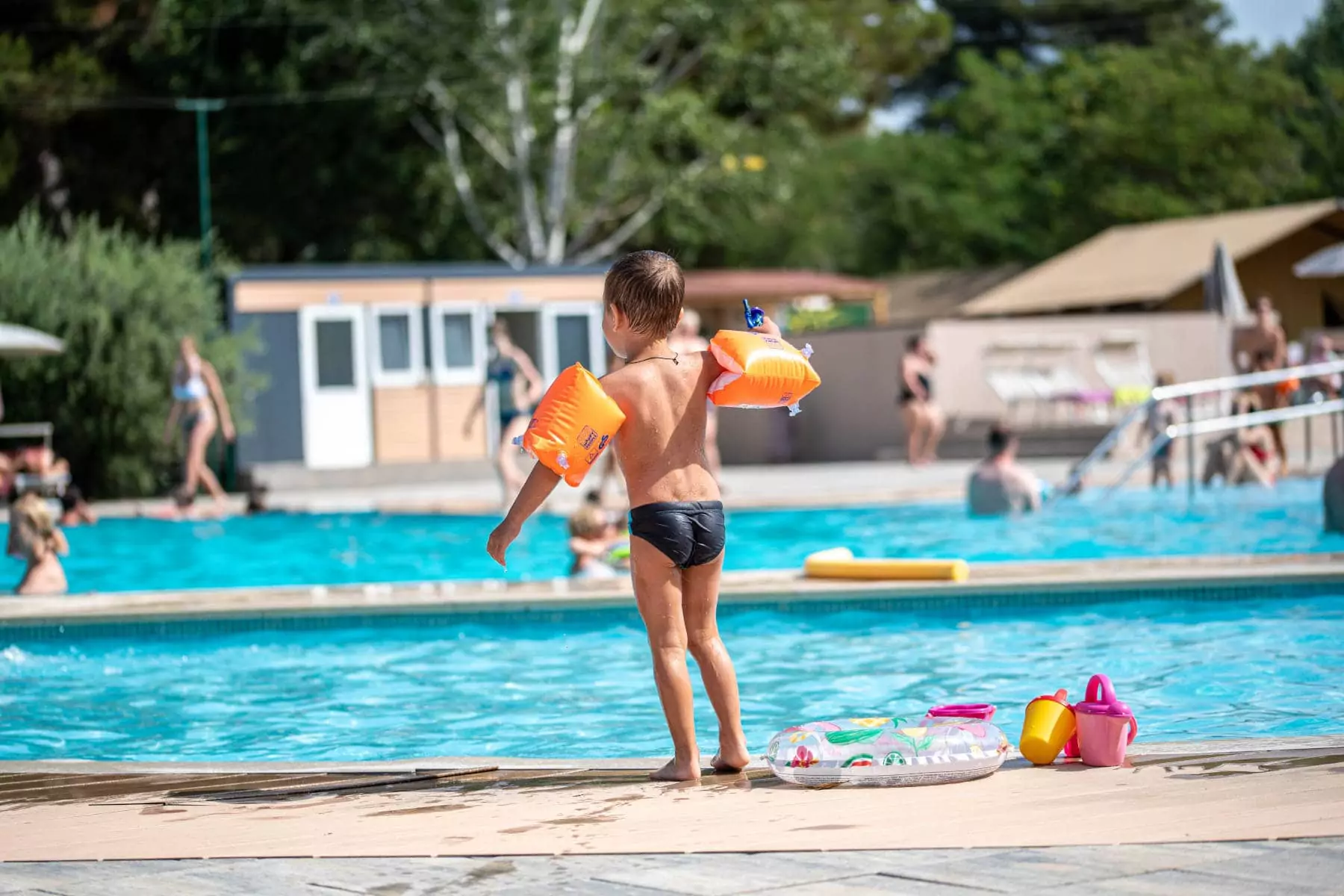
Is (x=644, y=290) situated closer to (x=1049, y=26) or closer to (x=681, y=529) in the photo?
(x=681, y=529)

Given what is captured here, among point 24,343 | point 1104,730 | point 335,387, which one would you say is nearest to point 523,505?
point 1104,730

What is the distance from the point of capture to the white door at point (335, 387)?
22.3 meters

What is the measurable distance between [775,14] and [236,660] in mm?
28243

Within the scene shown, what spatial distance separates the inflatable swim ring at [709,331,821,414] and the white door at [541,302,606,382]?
727 inches

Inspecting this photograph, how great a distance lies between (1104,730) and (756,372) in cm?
127

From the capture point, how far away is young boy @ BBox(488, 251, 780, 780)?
15.5 ft

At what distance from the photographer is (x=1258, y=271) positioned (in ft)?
107

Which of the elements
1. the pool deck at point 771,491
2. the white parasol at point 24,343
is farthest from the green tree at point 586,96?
the white parasol at point 24,343

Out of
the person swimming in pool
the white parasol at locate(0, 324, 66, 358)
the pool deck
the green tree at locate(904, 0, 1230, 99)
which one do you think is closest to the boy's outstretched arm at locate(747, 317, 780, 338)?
the pool deck

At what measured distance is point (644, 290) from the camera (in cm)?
475

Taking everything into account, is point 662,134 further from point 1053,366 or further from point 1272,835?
point 1272,835

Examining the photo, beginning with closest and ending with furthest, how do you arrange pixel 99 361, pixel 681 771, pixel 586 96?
1. pixel 681 771
2. pixel 99 361
3. pixel 586 96

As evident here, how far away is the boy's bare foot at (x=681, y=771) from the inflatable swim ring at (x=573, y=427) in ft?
2.59

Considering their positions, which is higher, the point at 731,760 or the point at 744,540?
the point at 744,540
